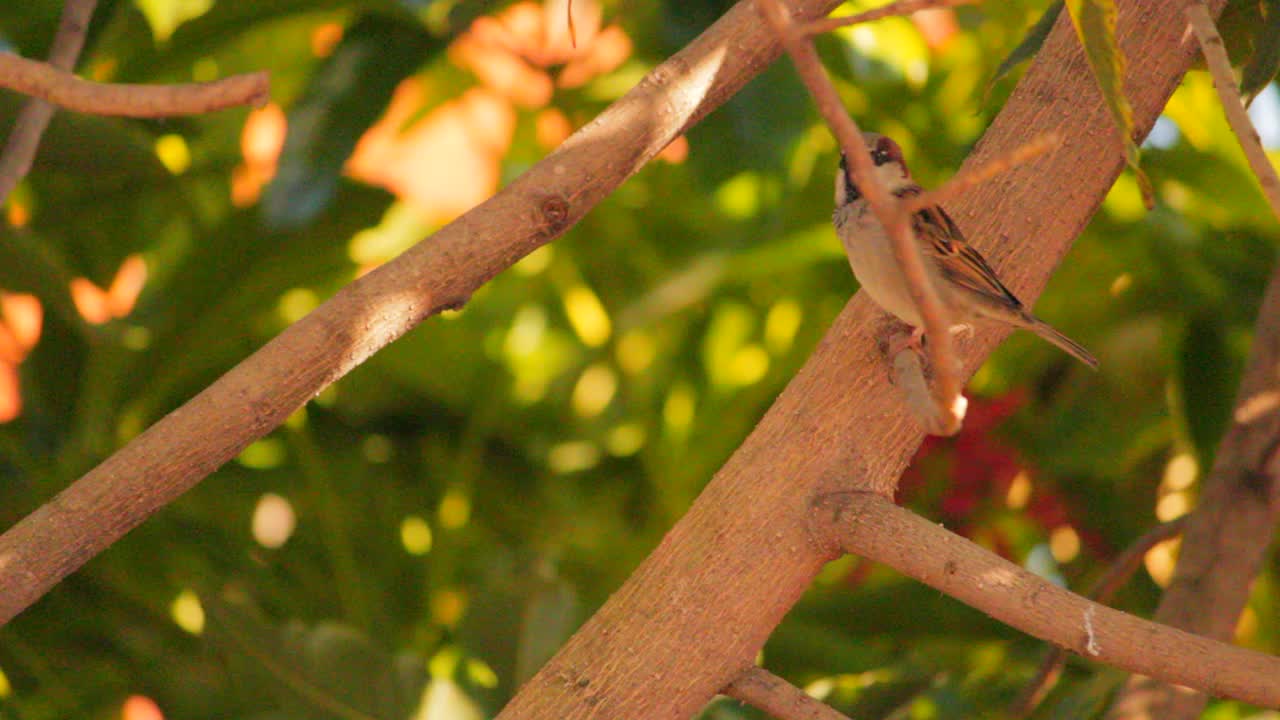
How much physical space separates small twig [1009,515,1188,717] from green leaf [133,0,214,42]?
5.64ft

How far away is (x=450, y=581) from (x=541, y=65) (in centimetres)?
101

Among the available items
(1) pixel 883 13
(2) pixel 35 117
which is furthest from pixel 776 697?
(2) pixel 35 117

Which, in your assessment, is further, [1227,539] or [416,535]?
[416,535]

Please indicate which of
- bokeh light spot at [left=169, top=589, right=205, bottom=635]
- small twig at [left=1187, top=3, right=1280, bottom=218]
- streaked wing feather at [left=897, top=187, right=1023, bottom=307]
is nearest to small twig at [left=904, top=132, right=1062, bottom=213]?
small twig at [left=1187, top=3, right=1280, bottom=218]

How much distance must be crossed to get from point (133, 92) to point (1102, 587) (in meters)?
1.31

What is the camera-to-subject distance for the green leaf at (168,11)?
2.33 m

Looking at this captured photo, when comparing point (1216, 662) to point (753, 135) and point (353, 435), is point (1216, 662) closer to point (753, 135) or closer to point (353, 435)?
point (753, 135)

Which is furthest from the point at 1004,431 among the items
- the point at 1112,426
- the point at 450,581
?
the point at 450,581

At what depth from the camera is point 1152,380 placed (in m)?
2.25

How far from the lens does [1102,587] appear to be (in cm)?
167

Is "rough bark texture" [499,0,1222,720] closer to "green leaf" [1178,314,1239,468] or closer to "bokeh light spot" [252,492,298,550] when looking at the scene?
"green leaf" [1178,314,1239,468]

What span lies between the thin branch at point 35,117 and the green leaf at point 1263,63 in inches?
49.7

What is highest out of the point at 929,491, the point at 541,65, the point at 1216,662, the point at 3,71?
the point at 541,65

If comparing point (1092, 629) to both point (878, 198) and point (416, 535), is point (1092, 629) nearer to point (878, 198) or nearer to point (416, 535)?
point (878, 198)
